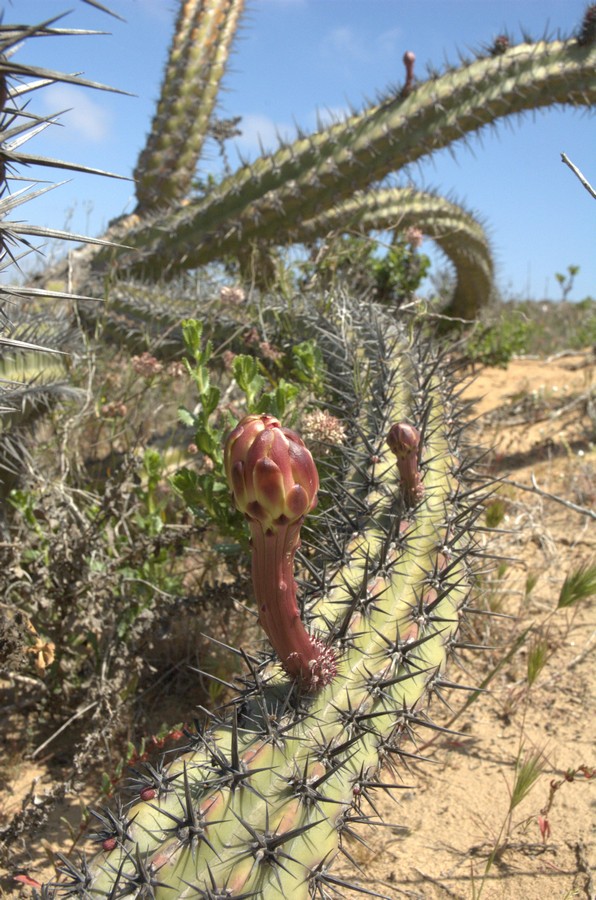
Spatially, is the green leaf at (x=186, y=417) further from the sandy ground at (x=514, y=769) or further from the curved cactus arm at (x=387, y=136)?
the curved cactus arm at (x=387, y=136)

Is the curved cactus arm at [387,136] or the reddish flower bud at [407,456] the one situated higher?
the curved cactus arm at [387,136]

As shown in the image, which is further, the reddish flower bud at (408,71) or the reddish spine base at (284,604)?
the reddish flower bud at (408,71)

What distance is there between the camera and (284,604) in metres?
1.48

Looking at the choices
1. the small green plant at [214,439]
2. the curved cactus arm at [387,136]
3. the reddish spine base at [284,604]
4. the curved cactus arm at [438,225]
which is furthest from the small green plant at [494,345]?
the reddish spine base at [284,604]

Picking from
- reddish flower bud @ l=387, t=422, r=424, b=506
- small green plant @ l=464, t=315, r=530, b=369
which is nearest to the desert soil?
reddish flower bud @ l=387, t=422, r=424, b=506

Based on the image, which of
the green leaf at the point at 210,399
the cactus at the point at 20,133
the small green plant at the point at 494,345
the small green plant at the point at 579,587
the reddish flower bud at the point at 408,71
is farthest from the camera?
the small green plant at the point at 494,345

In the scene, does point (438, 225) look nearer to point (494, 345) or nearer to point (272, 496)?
point (494, 345)

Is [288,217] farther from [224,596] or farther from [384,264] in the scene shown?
[224,596]

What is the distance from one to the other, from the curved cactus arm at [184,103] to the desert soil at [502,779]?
3.93 m

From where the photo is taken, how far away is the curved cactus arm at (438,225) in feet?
17.2

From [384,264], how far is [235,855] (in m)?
5.26

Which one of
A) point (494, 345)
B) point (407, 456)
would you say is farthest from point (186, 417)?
point (494, 345)

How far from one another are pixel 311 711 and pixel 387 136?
4.02 metres

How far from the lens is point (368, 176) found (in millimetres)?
4770
